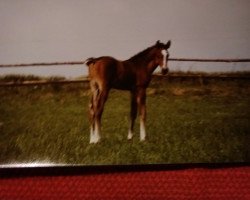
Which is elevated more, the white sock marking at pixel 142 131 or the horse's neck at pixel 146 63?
the horse's neck at pixel 146 63

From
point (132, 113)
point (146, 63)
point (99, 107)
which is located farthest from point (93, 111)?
point (146, 63)

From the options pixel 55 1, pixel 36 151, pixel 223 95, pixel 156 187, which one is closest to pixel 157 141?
pixel 156 187

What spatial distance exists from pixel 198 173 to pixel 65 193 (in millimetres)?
488

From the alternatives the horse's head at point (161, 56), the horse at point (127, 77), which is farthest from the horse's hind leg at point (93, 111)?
the horse's head at point (161, 56)

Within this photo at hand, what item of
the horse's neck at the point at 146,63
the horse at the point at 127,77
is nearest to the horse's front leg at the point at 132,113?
the horse at the point at 127,77

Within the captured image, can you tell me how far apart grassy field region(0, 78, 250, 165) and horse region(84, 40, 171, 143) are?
0.02m

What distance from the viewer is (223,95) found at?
1.54 meters

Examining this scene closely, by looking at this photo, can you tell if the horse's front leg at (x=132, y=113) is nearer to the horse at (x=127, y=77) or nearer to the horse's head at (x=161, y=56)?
the horse at (x=127, y=77)

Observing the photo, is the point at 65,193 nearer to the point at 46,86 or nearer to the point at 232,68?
the point at 46,86

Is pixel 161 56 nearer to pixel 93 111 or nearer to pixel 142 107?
pixel 142 107

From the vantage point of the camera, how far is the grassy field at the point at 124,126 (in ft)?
4.83

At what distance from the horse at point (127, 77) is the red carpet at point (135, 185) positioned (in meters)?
0.16

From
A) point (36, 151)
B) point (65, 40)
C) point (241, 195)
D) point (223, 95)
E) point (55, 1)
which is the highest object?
point (55, 1)

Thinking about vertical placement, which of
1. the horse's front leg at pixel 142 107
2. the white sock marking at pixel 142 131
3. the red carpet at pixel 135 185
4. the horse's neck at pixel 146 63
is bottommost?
the red carpet at pixel 135 185
